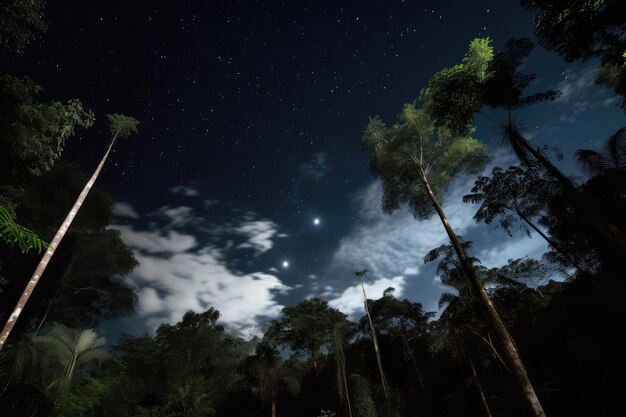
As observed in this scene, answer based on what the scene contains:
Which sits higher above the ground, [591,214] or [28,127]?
[28,127]

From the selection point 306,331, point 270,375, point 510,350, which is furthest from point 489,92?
point 306,331

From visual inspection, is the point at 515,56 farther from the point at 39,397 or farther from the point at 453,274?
the point at 39,397

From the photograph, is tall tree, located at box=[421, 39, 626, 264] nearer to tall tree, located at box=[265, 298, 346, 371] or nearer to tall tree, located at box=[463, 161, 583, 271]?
tall tree, located at box=[463, 161, 583, 271]

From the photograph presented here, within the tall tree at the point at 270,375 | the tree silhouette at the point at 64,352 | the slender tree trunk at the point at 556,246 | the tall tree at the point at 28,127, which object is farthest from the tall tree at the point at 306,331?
the tall tree at the point at 28,127

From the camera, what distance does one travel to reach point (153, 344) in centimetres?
2880

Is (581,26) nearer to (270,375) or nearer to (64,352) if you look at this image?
(270,375)

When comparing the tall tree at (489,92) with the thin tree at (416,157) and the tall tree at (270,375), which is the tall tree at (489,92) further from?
the tall tree at (270,375)

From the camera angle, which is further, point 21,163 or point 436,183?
point 436,183

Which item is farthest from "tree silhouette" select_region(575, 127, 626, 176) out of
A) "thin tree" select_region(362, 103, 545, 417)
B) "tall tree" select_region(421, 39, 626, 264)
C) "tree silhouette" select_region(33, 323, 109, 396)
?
"tree silhouette" select_region(33, 323, 109, 396)

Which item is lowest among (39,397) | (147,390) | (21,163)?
(39,397)

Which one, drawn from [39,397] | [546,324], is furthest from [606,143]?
[39,397]

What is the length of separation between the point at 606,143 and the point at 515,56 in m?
5.07

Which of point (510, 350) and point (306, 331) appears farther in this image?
point (306, 331)

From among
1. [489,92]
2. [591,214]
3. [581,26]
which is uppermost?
[489,92]
